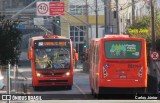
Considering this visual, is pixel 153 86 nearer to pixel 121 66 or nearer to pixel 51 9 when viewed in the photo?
pixel 121 66

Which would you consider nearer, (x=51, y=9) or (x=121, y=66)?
(x=121, y=66)

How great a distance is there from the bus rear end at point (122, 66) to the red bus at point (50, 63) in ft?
25.5

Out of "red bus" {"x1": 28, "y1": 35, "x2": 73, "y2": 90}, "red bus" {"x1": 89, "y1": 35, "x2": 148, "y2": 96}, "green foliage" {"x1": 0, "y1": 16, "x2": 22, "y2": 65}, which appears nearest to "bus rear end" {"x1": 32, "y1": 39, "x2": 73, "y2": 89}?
"red bus" {"x1": 28, "y1": 35, "x2": 73, "y2": 90}

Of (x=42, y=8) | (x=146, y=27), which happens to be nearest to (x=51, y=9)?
(x=42, y=8)

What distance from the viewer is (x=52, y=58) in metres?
31.5

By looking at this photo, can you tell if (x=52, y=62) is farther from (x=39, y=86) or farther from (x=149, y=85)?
(x=149, y=85)

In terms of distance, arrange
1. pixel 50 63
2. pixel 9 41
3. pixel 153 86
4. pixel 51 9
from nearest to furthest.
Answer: pixel 9 41
pixel 153 86
pixel 50 63
pixel 51 9

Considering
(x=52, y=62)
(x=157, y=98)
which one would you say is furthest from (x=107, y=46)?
(x=52, y=62)

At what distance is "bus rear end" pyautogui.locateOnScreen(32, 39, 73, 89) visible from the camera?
103 ft

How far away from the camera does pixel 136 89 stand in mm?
24266

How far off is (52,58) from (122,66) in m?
8.06

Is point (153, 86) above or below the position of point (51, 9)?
below

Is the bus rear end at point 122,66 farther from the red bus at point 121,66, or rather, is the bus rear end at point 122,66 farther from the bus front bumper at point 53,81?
the bus front bumper at point 53,81

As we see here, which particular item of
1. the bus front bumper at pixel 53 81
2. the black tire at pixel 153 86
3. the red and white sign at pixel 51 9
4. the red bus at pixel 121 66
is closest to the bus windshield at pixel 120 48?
the red bus at pixel 121 66
